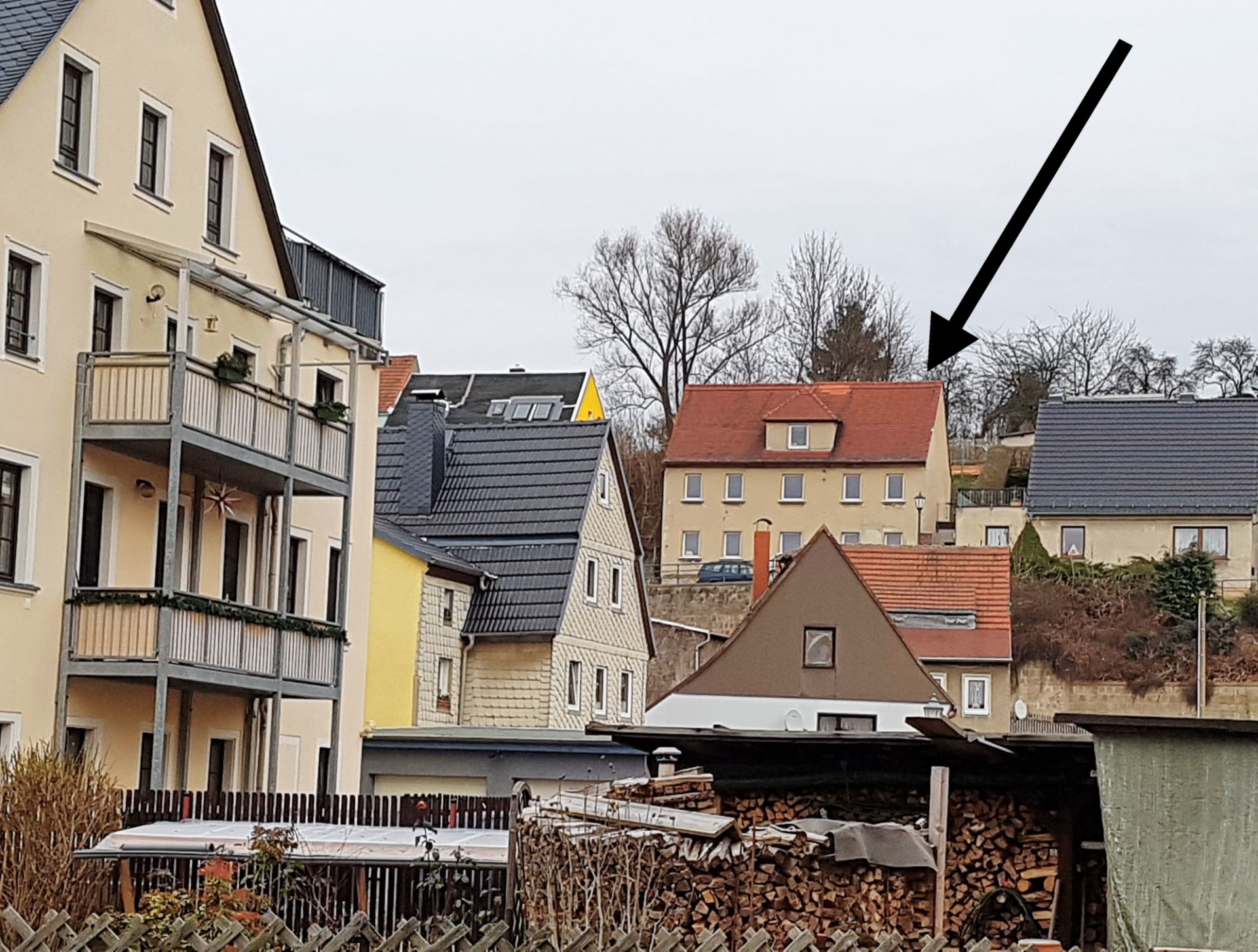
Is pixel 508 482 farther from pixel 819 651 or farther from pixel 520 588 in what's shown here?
pixel 819 651

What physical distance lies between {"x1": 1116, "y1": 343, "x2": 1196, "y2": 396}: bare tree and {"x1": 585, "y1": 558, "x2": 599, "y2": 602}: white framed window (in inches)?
2035

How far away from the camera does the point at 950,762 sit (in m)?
16.4

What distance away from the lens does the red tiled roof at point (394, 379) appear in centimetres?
7212

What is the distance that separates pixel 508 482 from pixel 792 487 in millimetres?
36831

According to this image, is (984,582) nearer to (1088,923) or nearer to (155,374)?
(155,374)

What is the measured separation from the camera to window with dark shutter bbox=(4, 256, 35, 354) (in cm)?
2734

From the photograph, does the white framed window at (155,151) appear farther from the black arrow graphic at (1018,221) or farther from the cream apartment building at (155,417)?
the black arrow graphic at (1018,221)

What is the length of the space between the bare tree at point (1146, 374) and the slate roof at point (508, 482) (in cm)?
5169

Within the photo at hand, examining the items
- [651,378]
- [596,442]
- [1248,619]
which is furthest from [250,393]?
[651,378]

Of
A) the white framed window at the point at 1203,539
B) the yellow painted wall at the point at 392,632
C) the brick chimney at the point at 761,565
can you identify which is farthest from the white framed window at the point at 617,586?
the white framed window at the point at 1203,539

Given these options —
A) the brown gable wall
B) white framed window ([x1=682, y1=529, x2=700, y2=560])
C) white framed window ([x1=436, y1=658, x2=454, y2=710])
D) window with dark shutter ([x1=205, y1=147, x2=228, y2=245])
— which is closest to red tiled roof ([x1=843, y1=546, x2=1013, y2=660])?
the brown gable wall

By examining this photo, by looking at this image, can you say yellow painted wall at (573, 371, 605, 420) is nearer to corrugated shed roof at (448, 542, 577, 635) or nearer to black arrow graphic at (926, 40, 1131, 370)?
corrugated shed roof at (448, 542, 577, 635)

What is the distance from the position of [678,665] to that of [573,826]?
170 ft

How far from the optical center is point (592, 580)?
49594 millimetres
